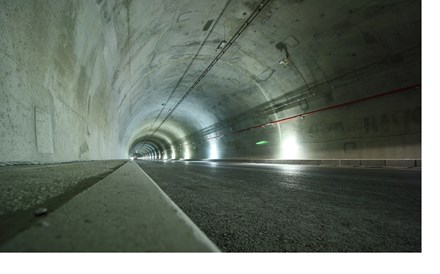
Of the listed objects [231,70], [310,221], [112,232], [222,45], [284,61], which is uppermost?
[222,45]

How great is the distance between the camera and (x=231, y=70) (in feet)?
39.7

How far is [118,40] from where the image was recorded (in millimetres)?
5453

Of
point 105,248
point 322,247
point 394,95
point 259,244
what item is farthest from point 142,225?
point 394,95

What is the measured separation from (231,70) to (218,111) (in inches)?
221

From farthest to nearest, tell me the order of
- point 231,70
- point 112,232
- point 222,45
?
point 231,70, point 222,45, point 112,232

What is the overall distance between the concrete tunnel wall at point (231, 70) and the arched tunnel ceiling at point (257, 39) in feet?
0.12

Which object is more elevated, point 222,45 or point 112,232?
point 222,45

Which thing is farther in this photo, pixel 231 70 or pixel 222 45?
pixel 231 70

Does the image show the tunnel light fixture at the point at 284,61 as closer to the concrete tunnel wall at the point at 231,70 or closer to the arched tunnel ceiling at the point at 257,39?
the arched tunnel ceiling at the point at 257,39

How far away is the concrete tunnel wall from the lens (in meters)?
2.89

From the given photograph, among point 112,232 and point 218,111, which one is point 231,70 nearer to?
point 218,111

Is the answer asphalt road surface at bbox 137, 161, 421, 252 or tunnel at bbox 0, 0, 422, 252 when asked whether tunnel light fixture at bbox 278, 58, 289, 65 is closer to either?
tunnel at bbox 0, 0, 422, 252

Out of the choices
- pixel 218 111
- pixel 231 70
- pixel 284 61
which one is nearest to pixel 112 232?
pixel 284 61

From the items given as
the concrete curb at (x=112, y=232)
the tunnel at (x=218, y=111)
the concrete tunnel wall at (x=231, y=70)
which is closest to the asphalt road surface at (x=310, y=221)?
the tunnel at (x=218, y=111)
